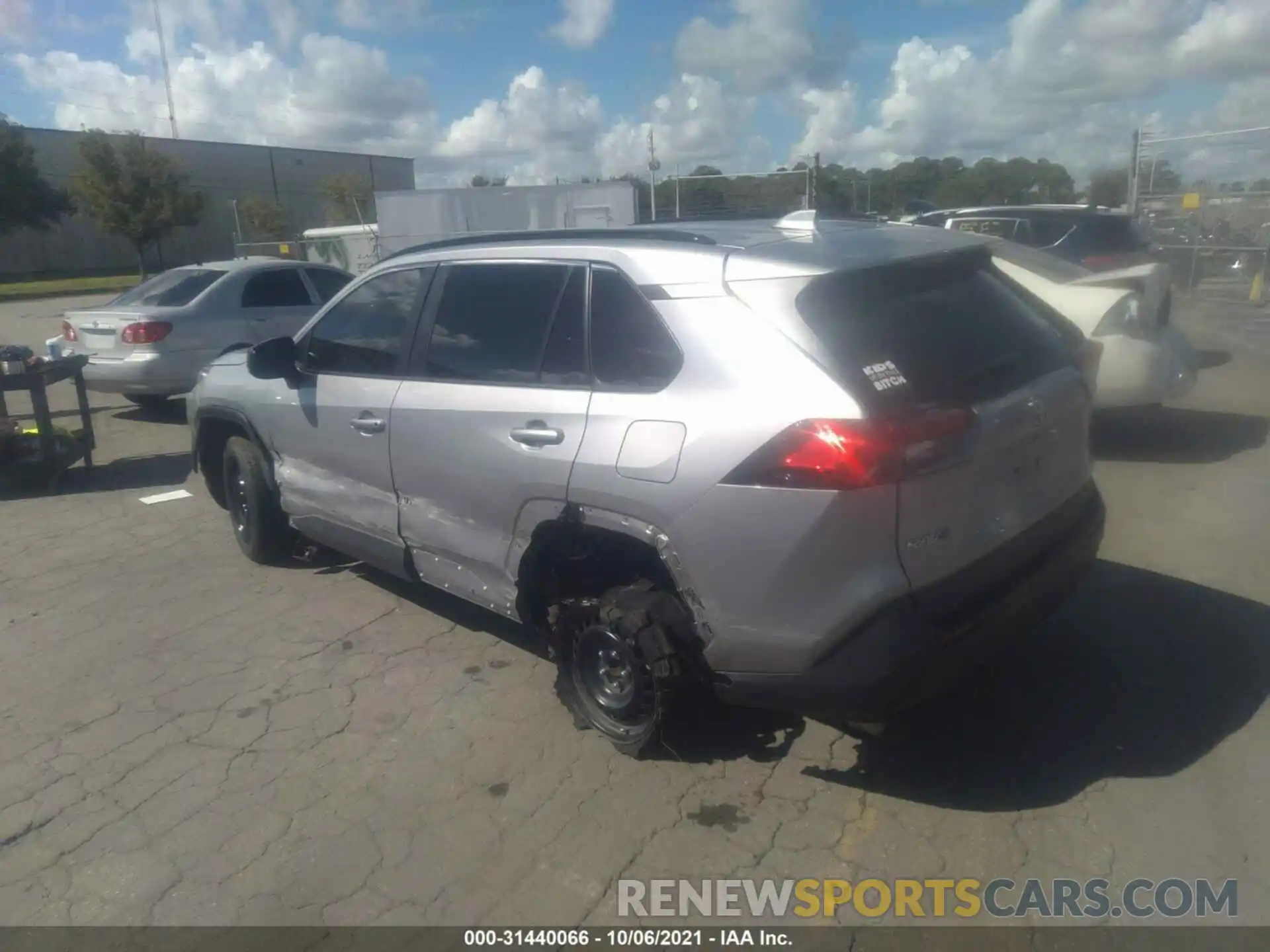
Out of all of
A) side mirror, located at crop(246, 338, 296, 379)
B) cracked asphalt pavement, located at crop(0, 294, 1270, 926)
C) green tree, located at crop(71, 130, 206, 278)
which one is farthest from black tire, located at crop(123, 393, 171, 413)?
green tree, located at crop(71, 130, 206, 278)

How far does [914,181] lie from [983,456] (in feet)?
60.8

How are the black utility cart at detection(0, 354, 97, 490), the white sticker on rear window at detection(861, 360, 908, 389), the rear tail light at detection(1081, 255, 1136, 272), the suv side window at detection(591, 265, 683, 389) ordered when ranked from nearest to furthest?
1. the white sticker on rear window at detection(861, 360, 908, 389)
2. the suv side window at detection(591, 265, 683, 389)
3. the black utility cart at detection(0, 354, 97, 490)
4. the rear tail light at detection(1081, 255, 1136, 272)

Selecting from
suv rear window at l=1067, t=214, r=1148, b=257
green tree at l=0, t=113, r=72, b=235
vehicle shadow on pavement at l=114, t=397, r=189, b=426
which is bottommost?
vehicle shadow on pavement at l=114, t=397, r=189, b=426

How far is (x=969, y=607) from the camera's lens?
3094mm

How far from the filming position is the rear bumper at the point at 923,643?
292 centimetres

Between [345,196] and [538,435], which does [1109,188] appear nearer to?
[538,435]

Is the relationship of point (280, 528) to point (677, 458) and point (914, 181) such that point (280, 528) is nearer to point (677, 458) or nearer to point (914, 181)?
point (677, 458)

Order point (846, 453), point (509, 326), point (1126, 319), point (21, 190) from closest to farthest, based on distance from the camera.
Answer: point (846, 453) → point (509, 326) → point (1126, 319) → point (21, 190)

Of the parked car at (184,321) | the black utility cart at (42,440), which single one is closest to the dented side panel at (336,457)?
the black utility cart at (42,440)

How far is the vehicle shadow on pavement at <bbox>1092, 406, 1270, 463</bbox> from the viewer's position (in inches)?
286

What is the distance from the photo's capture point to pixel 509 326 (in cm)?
393

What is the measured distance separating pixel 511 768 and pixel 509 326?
1.70 meters

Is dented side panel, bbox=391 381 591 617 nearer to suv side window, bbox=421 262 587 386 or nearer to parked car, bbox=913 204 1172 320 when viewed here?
suv side window, bbox=421 262 587 386

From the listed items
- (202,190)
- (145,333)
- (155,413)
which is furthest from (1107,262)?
(202,190)
